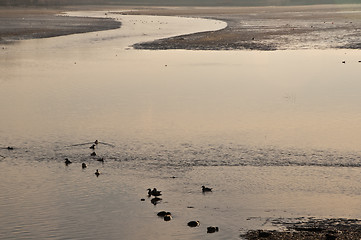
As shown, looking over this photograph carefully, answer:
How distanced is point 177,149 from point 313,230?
940 centimetres

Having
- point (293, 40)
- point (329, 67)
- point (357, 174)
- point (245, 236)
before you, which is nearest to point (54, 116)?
point (357, 174)

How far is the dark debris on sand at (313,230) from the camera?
16922 millimetres

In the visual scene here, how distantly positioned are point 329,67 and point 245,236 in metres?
34.6

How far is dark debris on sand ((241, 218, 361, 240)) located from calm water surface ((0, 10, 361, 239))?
0.51 m

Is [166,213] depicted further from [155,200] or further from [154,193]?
[154,193]

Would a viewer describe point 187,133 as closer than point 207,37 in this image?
Yes

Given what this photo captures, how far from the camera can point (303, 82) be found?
43375mm

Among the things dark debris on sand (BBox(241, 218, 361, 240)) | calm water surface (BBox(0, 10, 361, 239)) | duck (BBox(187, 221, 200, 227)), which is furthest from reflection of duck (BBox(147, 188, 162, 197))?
dark debris on sand (BBox(241, 218, 361, 240))

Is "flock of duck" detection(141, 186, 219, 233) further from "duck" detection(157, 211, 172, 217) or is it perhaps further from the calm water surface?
the calm water surface

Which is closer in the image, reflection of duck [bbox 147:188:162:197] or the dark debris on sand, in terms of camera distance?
the dark debris on sand

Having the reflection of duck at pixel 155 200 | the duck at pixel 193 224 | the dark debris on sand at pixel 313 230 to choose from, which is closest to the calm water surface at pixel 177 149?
the reflection of duck at pixel 155 200

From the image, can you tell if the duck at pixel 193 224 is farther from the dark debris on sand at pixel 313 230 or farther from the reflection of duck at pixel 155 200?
the reflection of duck at pixel 155 200

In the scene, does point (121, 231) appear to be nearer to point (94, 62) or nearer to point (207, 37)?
point (94, 62)

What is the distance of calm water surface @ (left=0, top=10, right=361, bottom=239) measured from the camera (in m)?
19.1
